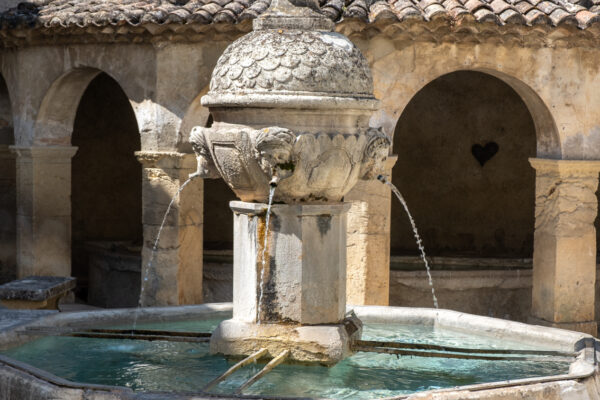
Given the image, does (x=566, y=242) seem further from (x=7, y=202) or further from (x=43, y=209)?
(x=7, y=202)

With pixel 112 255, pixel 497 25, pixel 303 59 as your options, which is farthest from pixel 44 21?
pixel 303 59

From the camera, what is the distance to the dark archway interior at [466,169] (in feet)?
49.0

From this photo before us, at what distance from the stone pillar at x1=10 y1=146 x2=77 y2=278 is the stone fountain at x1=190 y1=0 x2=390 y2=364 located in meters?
6.70

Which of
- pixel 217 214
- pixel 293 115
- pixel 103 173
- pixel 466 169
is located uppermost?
pixel 293 115

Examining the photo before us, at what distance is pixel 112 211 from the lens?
15711 mm

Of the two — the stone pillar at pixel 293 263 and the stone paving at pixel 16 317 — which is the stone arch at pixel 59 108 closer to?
the stone paving at pixel 16 317

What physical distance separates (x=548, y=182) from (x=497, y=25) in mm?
1869

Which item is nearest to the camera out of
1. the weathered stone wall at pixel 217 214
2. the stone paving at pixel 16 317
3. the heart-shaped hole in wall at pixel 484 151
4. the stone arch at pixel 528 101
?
the stone paving at pixel 16 317

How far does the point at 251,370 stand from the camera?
5.82 metres

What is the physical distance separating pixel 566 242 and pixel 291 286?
5.77 meters

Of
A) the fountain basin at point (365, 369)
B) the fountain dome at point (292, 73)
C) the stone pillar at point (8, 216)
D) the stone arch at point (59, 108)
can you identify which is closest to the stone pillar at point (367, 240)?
the fountain basin at point (365, 369)

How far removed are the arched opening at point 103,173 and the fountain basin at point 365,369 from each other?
26.8ft

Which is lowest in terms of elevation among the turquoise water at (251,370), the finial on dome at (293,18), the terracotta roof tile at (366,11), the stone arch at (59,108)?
the turquoise water at (251,370)

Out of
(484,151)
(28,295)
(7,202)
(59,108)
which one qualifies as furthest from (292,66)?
(484,151)
